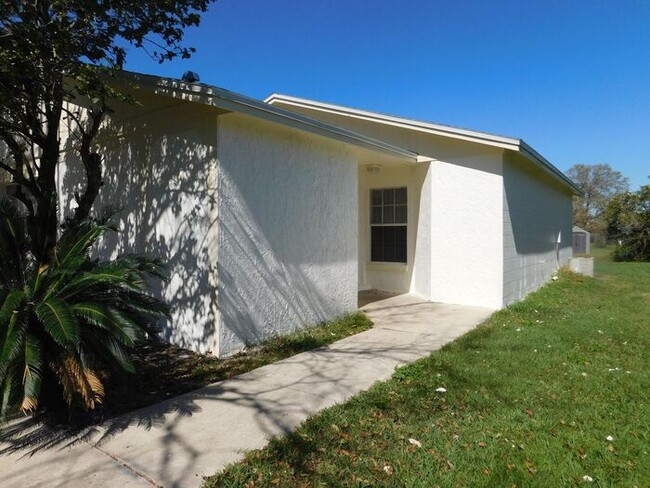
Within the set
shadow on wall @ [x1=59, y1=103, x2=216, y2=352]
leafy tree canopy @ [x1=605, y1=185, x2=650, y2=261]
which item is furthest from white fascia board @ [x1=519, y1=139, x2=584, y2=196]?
leafy tree canopy @ [x1=605, y1=185, x2=650, y2=261]

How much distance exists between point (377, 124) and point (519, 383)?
672 cm

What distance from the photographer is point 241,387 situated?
181 inches

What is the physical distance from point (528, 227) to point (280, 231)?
7.45 m

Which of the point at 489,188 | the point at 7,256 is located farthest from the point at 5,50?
the point at 489,188

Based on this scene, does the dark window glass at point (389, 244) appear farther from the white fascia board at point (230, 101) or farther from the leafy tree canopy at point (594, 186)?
the leafy tree canopy at point (594, 186)

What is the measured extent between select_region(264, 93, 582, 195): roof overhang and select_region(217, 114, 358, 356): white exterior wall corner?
192 centimetres

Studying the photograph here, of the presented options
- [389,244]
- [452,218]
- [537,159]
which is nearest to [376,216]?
[389,244]

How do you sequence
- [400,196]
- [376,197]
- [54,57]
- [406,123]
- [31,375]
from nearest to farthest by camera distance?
[31,375] → [54,57] → [406,123] → [400,196] → [376,197]

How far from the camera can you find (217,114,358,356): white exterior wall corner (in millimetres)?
5707

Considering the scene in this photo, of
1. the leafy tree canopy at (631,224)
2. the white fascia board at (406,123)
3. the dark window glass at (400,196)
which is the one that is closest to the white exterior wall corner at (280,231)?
the white fascia board at (406,123)

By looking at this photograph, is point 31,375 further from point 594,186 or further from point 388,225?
point 594,186

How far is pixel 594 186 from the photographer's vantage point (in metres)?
63.5

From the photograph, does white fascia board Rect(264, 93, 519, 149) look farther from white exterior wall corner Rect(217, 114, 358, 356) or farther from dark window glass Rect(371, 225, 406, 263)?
dark window glass Rect(371, 225, 406, 263)

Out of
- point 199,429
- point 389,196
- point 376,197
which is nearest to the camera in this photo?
point 199,429
